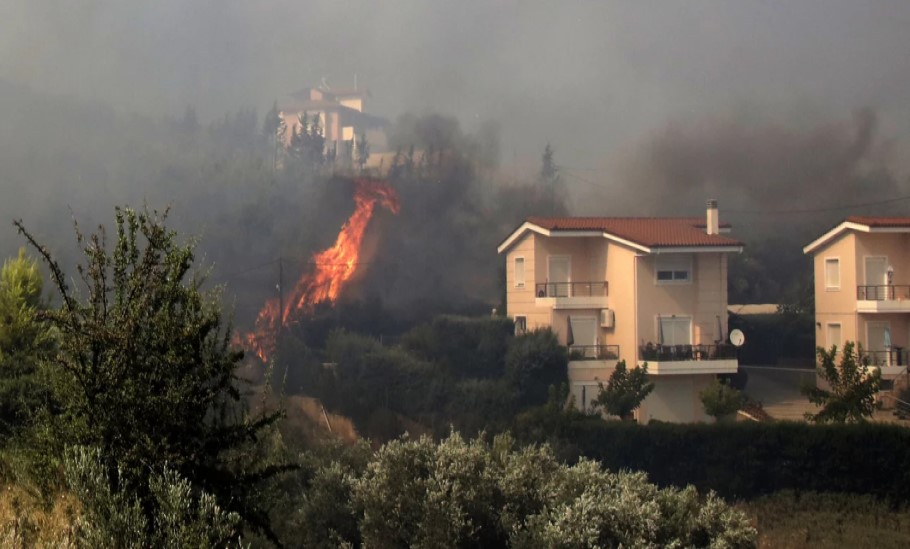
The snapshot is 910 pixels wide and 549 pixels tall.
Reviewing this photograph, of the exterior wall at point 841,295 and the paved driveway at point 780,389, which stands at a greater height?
the exterior wall at point 841,295

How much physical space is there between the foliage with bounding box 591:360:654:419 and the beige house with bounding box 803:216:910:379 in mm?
9980

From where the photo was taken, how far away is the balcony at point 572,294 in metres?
53.4

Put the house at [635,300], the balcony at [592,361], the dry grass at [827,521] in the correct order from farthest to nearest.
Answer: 1. the balcony at [592,361]
2. the house at [635,300]
3. the dry grass at [827,521]

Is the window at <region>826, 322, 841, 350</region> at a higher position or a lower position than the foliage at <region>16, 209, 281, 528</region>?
higher

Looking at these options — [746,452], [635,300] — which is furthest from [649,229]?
[746,452]

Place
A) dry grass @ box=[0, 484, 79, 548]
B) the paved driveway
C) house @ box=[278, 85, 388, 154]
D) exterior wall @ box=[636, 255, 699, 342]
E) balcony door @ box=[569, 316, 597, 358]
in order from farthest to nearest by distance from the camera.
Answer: house @ box=[278, 85, 388, 154], balcony door @ box=[569, 316, 597, 358], exterior wall @ box=[636, 255, 699, 342], the paved driveway, dry grass @ box=[0, 484, 79, 548]

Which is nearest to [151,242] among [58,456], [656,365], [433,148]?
[58,456]

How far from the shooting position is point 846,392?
44.2 meters

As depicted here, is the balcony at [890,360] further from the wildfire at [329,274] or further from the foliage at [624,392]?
the wildfire at [329,274]

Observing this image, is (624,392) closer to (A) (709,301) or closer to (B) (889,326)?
(A) (709,301)

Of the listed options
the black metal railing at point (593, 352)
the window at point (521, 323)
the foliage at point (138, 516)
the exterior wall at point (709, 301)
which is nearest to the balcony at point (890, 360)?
the exterior wall at point (709, 301)

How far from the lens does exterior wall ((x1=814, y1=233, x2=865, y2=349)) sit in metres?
50.8

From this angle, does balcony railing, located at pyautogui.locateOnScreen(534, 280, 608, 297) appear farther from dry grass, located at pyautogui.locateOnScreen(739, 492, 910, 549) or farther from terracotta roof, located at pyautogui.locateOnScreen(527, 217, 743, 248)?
dry grass, located at pyautogui.locateOnScreen(739, 492, 910, 549)

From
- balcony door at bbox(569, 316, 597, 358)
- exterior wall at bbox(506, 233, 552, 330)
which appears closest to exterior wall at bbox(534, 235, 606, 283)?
exterior wall at bbox(506, 233, 552, 330)
